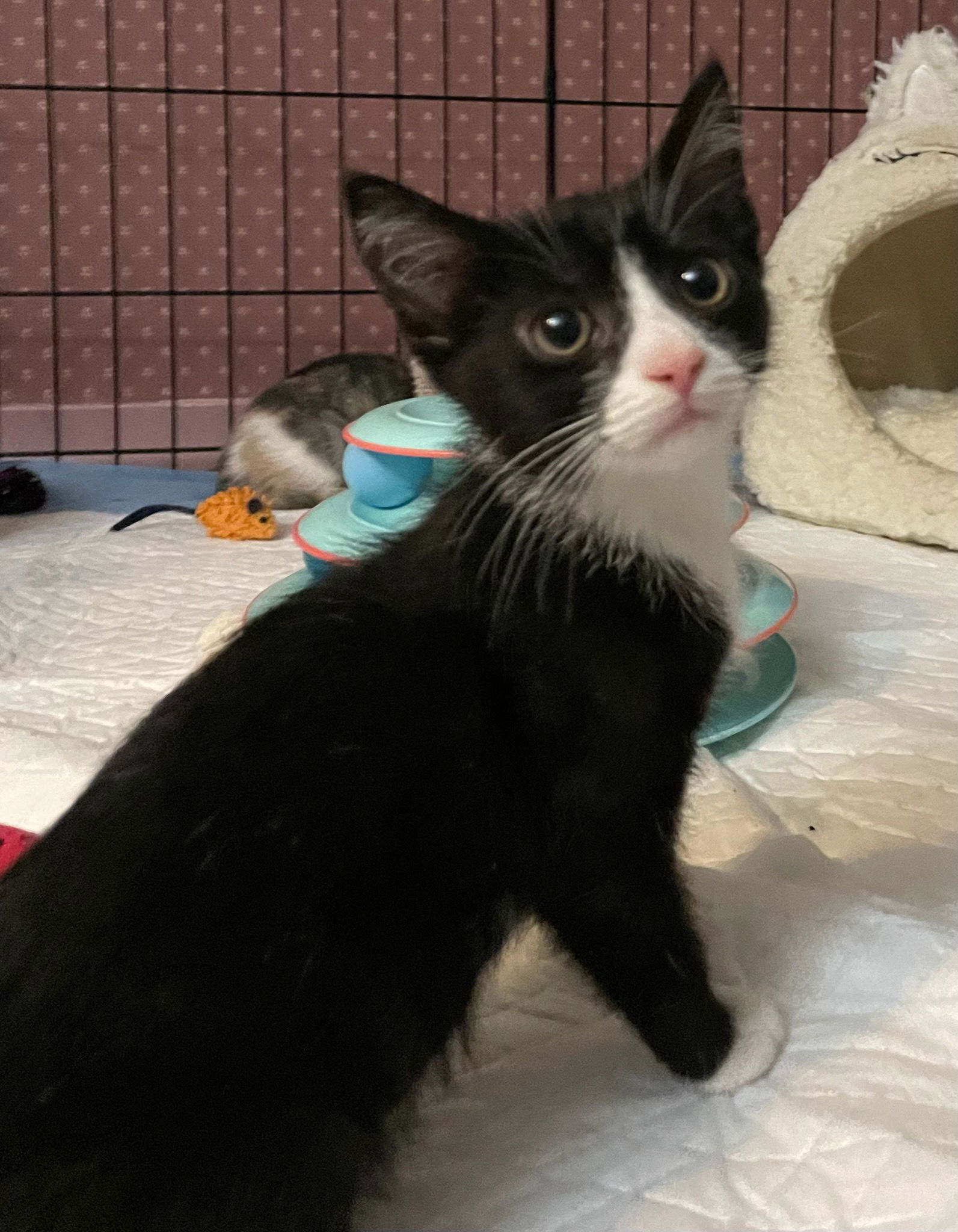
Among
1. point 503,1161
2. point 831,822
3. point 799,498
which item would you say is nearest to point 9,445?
point 799,498

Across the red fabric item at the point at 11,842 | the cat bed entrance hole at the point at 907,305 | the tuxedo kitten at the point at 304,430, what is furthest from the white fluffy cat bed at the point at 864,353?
the red fabric item at the point at 11,842

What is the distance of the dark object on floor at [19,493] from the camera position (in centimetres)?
Result: 260

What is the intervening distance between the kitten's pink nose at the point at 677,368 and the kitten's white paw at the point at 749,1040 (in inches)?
18.0

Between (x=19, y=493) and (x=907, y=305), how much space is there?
217 centimetres

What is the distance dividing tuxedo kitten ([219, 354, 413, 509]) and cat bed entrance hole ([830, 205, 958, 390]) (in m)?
1.13

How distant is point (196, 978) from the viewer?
0.61 metres

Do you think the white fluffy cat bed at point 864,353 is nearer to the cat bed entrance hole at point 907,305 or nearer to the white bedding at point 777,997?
the cat bed entrance hole at point 907,305

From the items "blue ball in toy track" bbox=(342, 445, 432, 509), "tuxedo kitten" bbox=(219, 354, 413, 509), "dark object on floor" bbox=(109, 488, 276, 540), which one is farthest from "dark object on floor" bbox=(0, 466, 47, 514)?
"blue ball in toy track" bbox=(342, 445, 432, 509)

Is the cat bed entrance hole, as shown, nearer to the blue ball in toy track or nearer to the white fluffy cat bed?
the white fluffy cat bed

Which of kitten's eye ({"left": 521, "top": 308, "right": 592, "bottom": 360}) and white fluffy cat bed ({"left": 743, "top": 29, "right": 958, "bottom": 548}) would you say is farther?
white fluffy cat bed ({"left": 743, "top": 29, "right": 958, "bottom": 548})

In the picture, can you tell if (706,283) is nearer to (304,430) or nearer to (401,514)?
(401,514)

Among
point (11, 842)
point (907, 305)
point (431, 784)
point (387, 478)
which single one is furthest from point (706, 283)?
point (907, 305)

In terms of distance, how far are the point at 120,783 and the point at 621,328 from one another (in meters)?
0.44

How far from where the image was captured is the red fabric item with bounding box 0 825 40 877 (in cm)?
104
